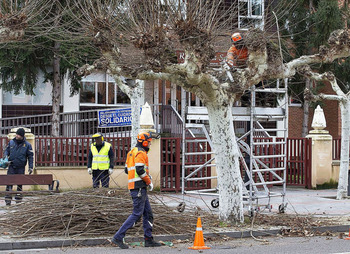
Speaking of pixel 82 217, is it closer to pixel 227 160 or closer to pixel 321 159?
pixel 227 160

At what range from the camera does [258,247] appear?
33.4ft

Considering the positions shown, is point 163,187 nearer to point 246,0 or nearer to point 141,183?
point 246,0

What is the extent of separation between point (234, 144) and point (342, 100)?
6.43 meters

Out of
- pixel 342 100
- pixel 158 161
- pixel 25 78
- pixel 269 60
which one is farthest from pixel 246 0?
pixel 25 78

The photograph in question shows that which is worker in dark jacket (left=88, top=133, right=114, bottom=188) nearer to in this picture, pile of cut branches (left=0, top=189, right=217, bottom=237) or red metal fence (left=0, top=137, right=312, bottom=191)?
pile of cut branches (left=0, top=189, right=217, bottom=237)

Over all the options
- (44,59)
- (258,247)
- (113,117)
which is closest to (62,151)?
(44,59)

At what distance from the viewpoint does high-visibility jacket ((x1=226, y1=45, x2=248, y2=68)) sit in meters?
11.9

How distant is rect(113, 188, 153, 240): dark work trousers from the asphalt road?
276mm

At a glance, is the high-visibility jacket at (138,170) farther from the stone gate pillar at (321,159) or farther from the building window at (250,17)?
the stone gate pillar at (321,159)

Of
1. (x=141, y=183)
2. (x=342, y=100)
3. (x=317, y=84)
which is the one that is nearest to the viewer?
(x=141, y=183)

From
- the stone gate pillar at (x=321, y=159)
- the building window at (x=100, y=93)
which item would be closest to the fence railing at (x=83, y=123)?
the building window at (x=100, y=93)

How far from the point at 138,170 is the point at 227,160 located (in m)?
2.52

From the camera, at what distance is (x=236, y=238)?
11.0 meters

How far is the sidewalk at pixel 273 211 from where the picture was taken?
9945 millimetres
